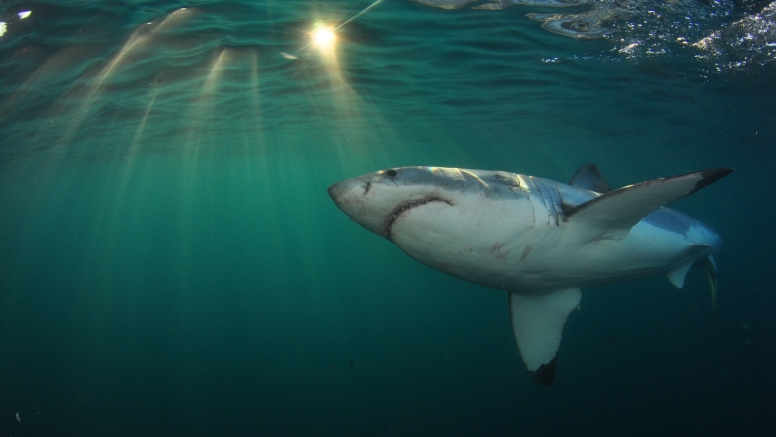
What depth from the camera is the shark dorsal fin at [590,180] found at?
4.70 metres

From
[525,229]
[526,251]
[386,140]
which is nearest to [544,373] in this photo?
[526,251]

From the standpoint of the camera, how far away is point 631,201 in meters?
2.84

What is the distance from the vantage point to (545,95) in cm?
1642

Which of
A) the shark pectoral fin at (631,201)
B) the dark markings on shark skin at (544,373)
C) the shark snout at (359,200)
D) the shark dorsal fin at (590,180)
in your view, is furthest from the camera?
the shark dorsal fin at (590,180)

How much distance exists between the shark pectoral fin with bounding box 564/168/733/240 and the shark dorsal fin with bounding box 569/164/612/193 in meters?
1.43

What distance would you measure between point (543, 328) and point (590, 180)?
6.40 ft

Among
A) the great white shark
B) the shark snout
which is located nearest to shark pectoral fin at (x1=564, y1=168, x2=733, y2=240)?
the great white shark

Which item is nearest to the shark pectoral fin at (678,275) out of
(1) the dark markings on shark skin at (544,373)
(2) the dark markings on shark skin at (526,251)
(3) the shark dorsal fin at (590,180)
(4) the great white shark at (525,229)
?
(4) the great white shark at (525,229)

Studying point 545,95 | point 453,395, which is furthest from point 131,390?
point 545,95

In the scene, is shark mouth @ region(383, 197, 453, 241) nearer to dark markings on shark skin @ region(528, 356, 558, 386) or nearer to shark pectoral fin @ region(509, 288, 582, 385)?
shark pectoral fin @ region(509, 288, 582, 385)

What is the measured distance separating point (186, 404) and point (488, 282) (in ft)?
62.8

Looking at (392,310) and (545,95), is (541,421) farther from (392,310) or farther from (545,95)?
(392,310)

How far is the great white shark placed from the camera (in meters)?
2.38

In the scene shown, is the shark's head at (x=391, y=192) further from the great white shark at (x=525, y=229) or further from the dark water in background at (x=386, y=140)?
the dark water in background at (x=386, y=140)
